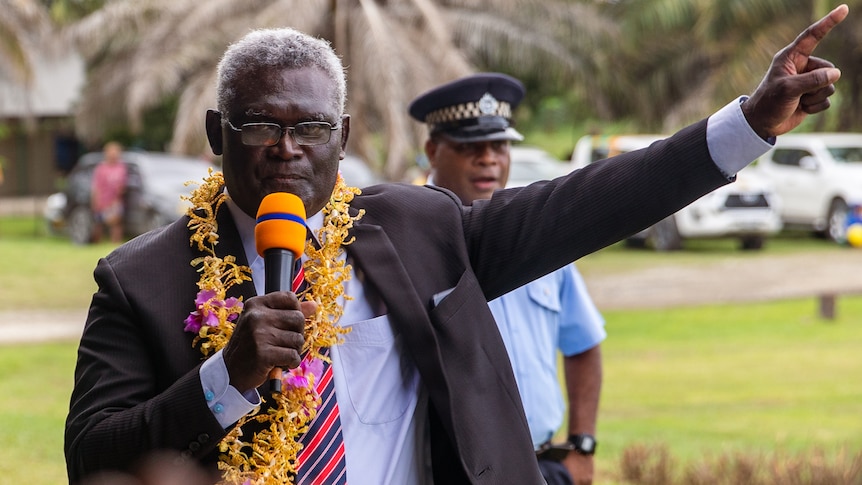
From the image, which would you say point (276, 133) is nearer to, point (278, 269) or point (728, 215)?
point (278, 269)

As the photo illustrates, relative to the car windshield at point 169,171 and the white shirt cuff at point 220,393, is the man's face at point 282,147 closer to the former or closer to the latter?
the white shirt cuff at point 220,393

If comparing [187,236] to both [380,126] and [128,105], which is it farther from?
[128,105]

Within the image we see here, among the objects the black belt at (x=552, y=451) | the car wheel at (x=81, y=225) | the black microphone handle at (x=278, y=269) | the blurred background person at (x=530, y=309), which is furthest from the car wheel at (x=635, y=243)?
the black microphone handle at (x=278, y=269)

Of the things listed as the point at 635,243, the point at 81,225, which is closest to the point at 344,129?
the point at 635,243

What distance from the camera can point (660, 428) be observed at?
380 inches

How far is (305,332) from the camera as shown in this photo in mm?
2879

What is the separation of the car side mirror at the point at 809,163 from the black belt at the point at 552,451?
19656 mm

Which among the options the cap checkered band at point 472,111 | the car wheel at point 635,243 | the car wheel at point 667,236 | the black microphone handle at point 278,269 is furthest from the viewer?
the car wheel at point 635,243

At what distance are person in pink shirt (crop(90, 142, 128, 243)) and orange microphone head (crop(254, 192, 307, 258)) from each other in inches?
834

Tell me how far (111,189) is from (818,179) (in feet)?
41.5

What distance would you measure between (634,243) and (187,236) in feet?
70.7

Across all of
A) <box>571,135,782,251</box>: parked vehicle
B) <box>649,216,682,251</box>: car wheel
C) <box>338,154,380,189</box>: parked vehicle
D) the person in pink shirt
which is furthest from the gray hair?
the person in pink shirt

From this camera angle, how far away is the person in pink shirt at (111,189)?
23.2 meters

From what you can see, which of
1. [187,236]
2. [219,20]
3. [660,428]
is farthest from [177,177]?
[187,236]
